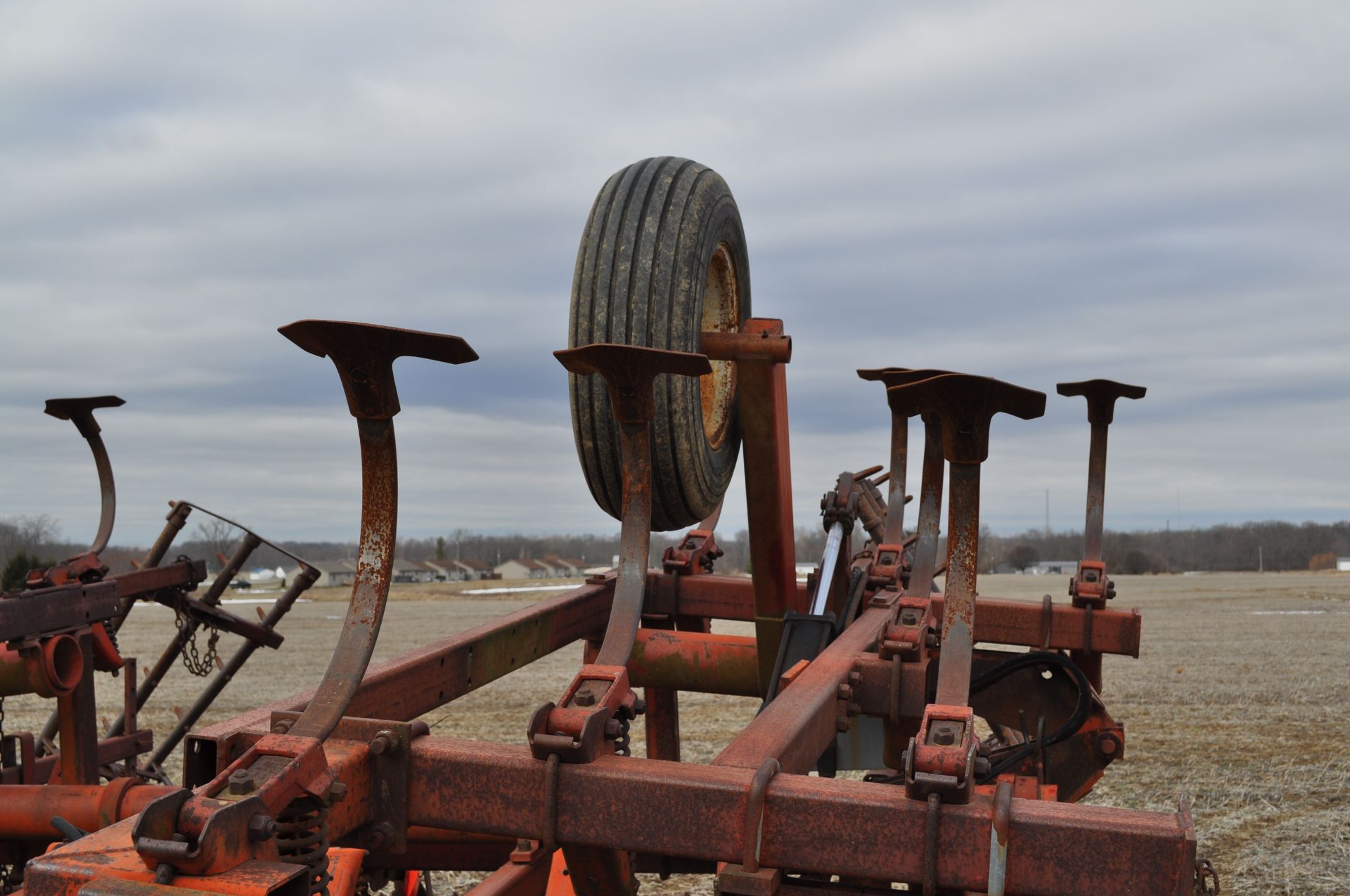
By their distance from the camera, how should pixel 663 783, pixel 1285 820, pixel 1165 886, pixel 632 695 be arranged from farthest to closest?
1. pixel 1285 820
2. pixel 632 695
3. pixel 663 783
4. pixel 1165 886

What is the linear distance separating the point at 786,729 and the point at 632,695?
400 millimetres

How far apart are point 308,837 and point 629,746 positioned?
93cm

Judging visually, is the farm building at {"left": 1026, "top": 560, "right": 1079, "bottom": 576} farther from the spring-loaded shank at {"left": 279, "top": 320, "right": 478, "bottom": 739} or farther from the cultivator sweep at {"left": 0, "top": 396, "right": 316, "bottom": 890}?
the spring-loaded shank at {"left": 279, "top": 320, "right": 478, "bottom": 739}

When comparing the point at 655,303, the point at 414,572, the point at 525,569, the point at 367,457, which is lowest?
the point at 525,569

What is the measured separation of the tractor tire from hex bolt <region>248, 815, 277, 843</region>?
7.65 feet

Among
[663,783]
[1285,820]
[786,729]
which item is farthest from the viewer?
[1285,820]

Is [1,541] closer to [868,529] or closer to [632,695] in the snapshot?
[868,529]

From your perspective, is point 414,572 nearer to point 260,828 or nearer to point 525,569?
point 525,569

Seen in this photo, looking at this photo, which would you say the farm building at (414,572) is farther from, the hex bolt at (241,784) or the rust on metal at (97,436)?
the hex bolt at (241,784)

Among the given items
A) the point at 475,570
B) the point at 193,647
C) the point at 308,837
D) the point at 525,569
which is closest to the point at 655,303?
the point at 308,837

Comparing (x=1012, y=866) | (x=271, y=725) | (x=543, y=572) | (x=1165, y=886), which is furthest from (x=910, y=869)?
(x=543, y=572)

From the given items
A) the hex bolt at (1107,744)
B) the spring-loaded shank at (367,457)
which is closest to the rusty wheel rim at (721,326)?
the hex bolt at (1107,744)

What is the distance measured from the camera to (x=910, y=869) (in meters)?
2.08

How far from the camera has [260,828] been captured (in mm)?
1898
